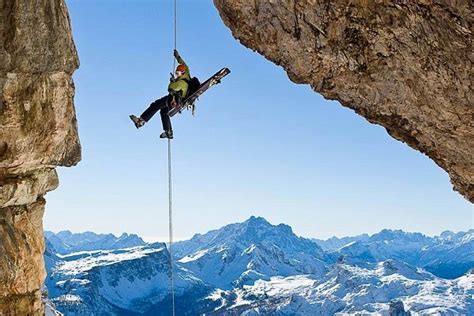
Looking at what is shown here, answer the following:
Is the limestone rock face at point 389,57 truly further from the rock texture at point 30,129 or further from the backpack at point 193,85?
the rock texture at point 30,129

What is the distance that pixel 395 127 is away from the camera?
17250 millimetres

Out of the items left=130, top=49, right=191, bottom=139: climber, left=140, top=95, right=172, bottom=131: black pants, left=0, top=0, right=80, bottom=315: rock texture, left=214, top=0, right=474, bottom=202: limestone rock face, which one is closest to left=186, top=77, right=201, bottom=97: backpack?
left=130, top=49, right=191, bottom=139: climber

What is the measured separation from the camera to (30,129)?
16.9 m

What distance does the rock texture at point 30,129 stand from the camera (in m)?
16.1

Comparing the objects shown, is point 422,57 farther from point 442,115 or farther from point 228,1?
point 228,1

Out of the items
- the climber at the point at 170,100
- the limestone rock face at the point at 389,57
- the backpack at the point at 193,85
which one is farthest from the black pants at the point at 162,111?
the limestone rock face at the point at 389,57

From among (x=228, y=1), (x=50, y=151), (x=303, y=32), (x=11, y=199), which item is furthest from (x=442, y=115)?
(x=11, y=199)

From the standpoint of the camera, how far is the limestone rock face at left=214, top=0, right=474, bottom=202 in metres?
14.0

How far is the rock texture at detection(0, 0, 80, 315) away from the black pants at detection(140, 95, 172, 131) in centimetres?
260

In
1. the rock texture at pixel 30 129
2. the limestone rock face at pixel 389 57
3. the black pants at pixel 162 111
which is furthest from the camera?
the black pants at pixel 162 111

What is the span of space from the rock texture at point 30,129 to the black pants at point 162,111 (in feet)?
8.53

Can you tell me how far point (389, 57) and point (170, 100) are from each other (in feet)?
25.9

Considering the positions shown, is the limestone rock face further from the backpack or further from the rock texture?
the rock texture

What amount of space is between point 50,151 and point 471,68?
40.9 feet
